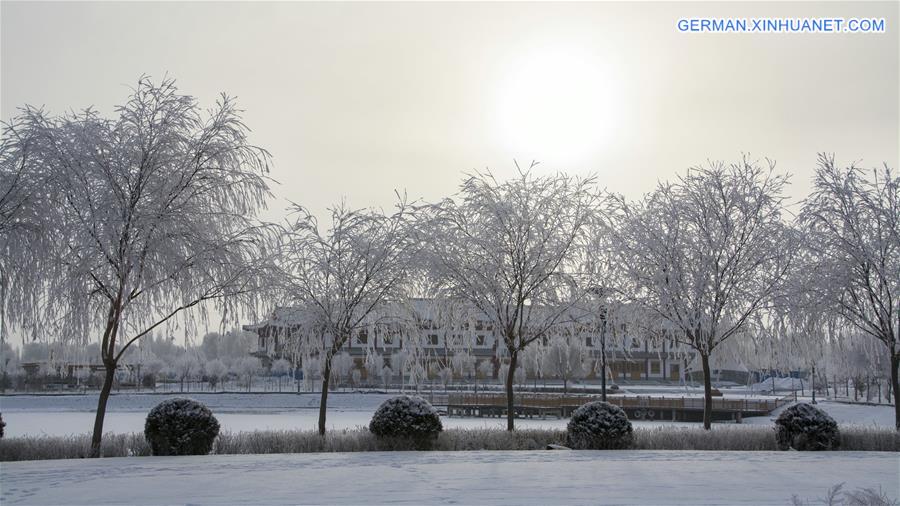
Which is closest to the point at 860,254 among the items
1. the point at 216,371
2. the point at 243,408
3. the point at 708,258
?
the point at 708,258

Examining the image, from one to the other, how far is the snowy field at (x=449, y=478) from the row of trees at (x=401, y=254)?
4405mm

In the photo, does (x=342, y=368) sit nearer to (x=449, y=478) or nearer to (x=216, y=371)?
(x=216, y=371)

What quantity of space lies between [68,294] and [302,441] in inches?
253

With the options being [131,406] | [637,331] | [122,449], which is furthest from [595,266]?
[131,406]

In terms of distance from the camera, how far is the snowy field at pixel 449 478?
1100 cm

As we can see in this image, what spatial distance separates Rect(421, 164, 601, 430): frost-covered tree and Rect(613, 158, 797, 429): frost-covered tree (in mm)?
1903

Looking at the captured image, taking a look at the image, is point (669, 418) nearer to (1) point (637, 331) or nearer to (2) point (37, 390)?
(1) point (637, 331)

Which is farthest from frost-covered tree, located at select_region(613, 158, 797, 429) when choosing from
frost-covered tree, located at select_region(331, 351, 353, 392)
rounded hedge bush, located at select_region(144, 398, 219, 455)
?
frost-covered tree, located at select_region(331, 351, 353, 392)

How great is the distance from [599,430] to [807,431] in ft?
16.4

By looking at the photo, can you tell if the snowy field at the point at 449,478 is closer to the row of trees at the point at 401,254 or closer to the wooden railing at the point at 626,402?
the row of trees at the point at 401,254

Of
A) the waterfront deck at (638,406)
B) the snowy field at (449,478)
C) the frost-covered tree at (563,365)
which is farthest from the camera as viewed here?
the frost-covered tree at (563,365)

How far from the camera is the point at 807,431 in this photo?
18.8m

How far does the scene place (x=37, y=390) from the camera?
271 feet

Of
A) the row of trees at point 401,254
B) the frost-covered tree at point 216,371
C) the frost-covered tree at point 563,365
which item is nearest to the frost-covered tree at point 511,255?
the row of trees at point 401,254
